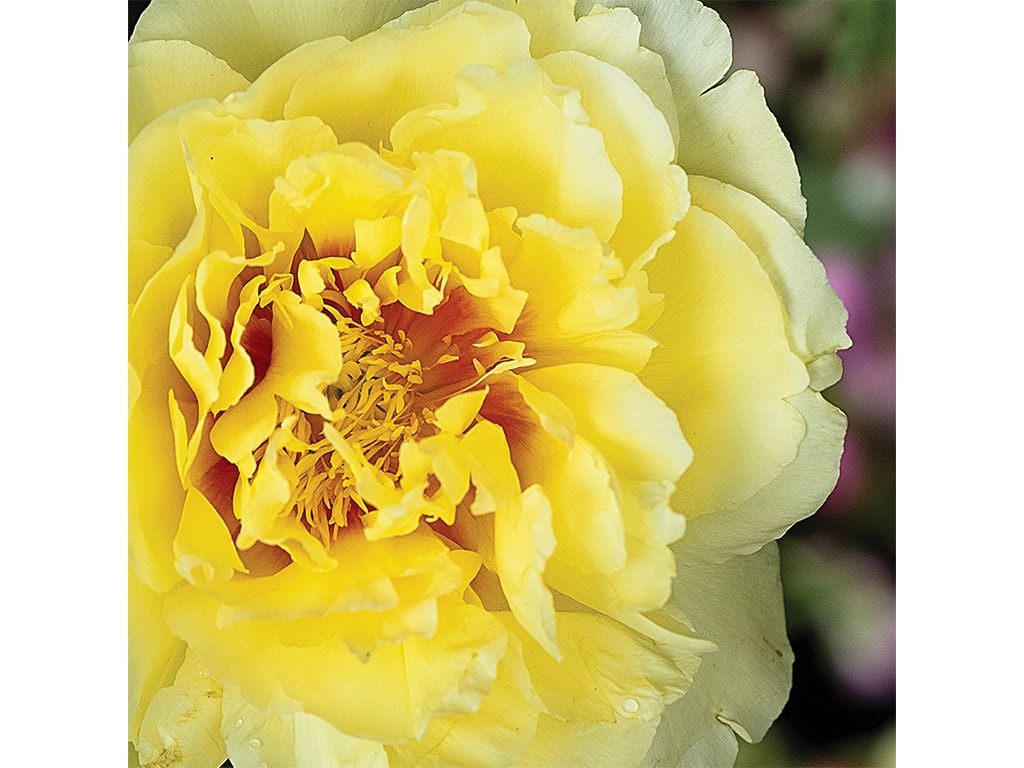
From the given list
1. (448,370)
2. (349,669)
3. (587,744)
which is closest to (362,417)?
(448,370)

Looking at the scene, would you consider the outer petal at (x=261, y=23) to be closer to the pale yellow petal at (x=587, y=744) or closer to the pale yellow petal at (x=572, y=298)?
the pale yellow petal at (x=572, y=298)

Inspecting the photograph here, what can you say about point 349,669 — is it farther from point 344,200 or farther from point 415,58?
point 415,58

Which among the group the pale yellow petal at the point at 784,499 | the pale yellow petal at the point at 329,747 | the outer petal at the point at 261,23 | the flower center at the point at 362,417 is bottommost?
the pale yellow petal at the point at 329,747

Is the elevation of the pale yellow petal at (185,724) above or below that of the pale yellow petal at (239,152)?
below

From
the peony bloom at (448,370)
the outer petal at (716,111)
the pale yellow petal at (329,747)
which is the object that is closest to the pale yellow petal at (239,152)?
the peony bloom at (448,370)

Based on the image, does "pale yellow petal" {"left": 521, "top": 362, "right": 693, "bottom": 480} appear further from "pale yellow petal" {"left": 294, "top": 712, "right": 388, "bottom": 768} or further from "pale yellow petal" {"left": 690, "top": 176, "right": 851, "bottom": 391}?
"pale yellow petal" {"left": 294, "top": 712, "right": 388, "bottom": 768}

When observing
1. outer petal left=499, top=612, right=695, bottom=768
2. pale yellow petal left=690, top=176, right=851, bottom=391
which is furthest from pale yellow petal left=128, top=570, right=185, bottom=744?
pale yellow petal left=690, top=176, right=851, bottom=391

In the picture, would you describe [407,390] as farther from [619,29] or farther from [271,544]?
[619,29]

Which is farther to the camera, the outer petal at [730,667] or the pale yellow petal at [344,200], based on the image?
the outer petal at [730,667]
